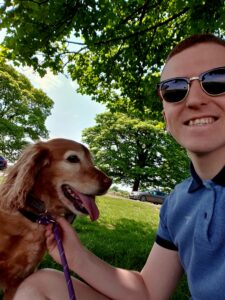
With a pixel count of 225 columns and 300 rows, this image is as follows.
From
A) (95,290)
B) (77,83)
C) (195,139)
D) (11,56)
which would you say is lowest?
(95,290)

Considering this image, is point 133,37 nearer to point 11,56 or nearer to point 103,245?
point 11,56

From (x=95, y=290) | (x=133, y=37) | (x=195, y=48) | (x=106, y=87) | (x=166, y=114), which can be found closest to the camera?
(x=195, y=48)

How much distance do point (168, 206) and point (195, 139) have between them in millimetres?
561

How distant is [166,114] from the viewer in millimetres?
2133

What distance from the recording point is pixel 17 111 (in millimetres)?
38375

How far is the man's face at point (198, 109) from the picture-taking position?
1.83m

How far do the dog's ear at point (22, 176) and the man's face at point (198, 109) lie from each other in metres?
1.65

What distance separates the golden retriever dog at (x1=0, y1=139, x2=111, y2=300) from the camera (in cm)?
302

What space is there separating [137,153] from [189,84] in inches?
1511

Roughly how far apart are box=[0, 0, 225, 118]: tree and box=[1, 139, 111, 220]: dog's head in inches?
140

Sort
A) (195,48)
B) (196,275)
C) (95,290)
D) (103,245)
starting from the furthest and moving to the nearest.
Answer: (103,245), (95,290), (195,48), (196,275)

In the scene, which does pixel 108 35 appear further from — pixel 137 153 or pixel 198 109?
pixel 137 153

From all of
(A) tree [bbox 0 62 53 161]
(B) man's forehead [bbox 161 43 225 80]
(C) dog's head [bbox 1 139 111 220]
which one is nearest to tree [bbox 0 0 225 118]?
(C) dog's head [bbox 1 139 111 220]

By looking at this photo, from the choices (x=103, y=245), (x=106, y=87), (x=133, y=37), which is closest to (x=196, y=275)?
(x=103, y=245)
